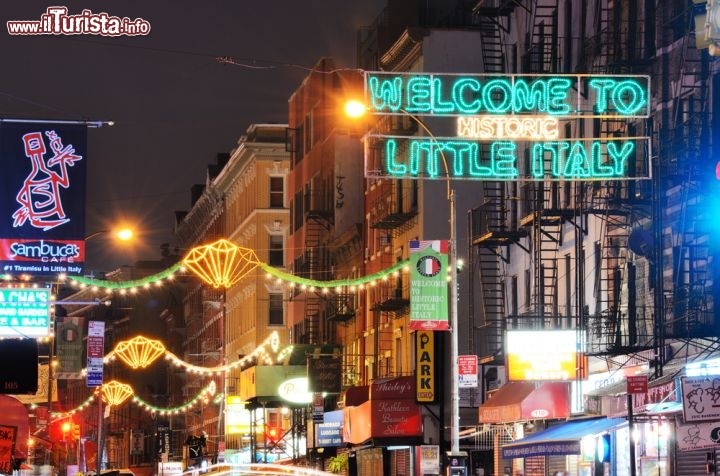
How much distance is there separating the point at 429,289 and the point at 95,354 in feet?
59.6

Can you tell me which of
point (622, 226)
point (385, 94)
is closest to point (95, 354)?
point (622, 226)

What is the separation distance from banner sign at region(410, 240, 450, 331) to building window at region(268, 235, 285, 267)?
63.6 m

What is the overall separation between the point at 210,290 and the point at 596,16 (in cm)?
8267

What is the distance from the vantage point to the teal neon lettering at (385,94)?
1270 inches

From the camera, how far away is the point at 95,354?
51.3 m

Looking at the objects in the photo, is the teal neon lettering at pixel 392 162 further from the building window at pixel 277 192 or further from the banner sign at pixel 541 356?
the building window at pixel 277 192

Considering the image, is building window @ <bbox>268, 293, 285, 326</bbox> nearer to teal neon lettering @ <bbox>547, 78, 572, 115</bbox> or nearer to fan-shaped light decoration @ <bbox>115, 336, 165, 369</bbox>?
fan-shaped light decoration @ <bbox>115, 336, 165, 369</bbox>

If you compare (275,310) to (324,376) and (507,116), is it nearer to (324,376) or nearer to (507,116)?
(324,376)

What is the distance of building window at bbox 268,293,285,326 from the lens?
98312mm

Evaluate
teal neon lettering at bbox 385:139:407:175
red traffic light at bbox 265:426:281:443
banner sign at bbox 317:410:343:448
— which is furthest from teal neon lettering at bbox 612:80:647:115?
red traffic light at bbox 265:426:281:443

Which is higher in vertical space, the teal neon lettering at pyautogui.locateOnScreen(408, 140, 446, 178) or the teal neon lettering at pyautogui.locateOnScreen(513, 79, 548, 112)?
the teal neon lettering at pyautogui.locateOnScreen(513, 79, 548, 112)

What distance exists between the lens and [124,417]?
16962cm

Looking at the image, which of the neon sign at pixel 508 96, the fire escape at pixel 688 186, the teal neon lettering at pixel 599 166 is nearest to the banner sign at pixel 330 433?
the teal neon lettering at pixel 599 166

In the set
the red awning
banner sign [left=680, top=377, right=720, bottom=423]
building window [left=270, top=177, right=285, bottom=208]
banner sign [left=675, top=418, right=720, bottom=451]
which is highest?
building window [left=270, top=177, right=285, bottom=208]
